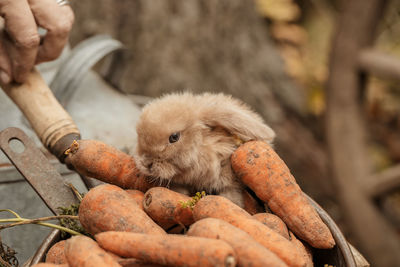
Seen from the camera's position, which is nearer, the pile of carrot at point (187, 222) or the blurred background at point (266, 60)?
the pile of carrot at point (187, 222)

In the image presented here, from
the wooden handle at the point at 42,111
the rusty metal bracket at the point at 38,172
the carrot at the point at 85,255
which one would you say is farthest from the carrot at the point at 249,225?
the wooden handle at the point at 42,111

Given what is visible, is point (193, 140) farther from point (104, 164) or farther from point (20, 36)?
point (20, 36)

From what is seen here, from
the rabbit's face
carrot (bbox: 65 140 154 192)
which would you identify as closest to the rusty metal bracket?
carrot (bbox: 65 140 154 192)

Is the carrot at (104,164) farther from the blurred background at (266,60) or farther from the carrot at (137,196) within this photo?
the blurred background at (266,60)

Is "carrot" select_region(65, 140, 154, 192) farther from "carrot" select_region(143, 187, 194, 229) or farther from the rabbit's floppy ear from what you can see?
the rabbit's floppy ear

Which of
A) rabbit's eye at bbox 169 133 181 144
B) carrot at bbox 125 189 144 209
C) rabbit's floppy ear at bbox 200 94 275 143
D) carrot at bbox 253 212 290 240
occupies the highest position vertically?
rabbit's floppy ear at bbox 200 94 275 143

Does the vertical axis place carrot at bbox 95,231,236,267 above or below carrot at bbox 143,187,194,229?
above

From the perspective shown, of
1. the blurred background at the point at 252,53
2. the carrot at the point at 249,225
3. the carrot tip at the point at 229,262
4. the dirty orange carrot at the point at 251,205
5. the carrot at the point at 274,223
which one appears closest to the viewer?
the carrot tip at the point at 229,262

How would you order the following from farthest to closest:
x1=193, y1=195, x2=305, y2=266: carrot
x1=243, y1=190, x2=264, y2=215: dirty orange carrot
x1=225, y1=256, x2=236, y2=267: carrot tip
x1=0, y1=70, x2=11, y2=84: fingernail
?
x1=0, y1=70, x2=11, y2=84: fingernail
x1=243, y1=190, x2=264, y2=215: dirty orange carrot
x1=193, y1=195, x2=305, y2=266: carrot
x1=225, y1=256, x2=236, y2=267: carrot tip

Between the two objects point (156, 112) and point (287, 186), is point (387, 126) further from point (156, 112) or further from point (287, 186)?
point (156, 112)
